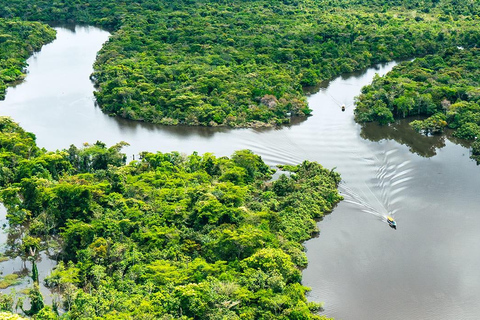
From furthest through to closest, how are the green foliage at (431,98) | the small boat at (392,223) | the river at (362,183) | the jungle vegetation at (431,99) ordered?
the green foliage at (431,98), the jungle vegetation at (431,99), the small boat at (392,223), the river at (362,183)

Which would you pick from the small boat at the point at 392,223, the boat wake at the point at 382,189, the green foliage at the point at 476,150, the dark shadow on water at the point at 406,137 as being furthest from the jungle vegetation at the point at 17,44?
the green foliage at the point at 476,150

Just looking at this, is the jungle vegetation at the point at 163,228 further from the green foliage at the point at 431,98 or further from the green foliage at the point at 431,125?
the green foliage at the point at 431,98

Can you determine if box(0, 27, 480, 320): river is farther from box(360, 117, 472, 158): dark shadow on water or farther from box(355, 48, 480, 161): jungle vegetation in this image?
box(355, 48, 480, 161): jungle vegetation

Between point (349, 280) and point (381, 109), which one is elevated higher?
point (381, 109)

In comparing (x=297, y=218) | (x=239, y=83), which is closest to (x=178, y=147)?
(x=239, y=83)

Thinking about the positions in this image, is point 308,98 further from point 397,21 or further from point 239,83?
point 397,21

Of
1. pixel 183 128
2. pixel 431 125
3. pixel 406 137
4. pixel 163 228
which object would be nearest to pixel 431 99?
pixel 431 125
